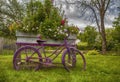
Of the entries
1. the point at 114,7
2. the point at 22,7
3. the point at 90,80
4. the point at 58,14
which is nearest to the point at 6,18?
the point at 22,7

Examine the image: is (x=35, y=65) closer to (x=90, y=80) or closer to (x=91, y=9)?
(x=90, y=80)

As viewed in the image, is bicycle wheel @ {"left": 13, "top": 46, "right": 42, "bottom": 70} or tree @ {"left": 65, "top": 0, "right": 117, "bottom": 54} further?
tree @ {"left": 65, "top": 0, "right": 117, "bottom": 54}

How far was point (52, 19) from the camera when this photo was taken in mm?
7543

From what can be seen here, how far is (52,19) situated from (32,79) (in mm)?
2309

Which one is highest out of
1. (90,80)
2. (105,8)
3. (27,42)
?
(105,8)

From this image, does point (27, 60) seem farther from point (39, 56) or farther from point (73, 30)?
point (73, 30)

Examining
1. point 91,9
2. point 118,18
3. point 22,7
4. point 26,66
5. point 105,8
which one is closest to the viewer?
point 26,66

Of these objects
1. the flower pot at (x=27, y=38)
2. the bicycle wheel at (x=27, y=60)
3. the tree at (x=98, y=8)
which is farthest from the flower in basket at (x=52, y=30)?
the tree at (x=98, y=8)

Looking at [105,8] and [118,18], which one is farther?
[105,8]

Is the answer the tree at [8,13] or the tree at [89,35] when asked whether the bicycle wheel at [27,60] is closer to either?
the tree at [8,13]

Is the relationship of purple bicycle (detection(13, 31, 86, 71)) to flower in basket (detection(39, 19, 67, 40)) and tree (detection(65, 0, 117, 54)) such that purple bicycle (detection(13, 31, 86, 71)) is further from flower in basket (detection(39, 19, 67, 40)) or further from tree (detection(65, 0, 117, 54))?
tree (detection(65, 0, 117, 54))

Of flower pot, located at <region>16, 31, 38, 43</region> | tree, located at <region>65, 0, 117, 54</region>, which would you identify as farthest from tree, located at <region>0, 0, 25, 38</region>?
flower pot, located at <region>16, 31, 38, 43</region>

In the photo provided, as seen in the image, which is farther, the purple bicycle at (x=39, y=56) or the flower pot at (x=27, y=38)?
the flower pot at (x=27, y=38)

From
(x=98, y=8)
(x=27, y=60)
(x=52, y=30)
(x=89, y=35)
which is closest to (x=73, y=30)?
(x=52, y=30)
